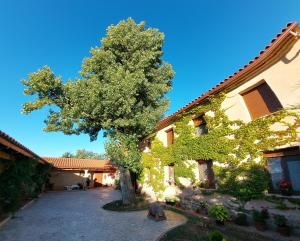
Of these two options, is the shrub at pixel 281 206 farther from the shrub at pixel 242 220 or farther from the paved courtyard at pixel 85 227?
the paved courtyard at pixel 85 227

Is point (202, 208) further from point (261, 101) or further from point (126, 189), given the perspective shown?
point (261, 101)

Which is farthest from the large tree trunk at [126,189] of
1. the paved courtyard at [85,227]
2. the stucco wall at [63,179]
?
the stucco wall at [63,179]

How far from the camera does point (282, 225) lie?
22.6 ft

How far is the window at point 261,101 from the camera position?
8289mm

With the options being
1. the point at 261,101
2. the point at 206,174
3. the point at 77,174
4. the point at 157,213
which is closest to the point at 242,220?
the point at 206,174

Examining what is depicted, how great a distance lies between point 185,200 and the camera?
40.2ft

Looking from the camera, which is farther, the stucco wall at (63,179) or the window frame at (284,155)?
the stucco wall at (63,179)

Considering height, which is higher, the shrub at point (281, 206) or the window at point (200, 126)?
the window at point (200, 126)

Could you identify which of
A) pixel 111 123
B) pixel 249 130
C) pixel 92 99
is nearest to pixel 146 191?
pixel 111 123

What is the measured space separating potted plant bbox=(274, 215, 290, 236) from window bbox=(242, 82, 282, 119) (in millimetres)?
4158

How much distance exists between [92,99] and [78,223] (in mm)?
6750

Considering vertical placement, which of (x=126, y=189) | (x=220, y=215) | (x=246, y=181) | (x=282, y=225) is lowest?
(x=282, y=225)

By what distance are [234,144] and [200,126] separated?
125 inches

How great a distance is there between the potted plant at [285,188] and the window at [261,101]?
9.58ft
